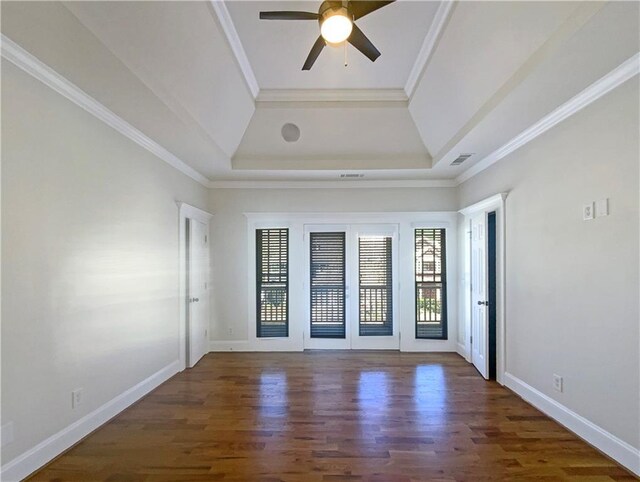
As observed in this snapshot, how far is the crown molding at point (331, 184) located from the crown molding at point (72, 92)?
1.50m

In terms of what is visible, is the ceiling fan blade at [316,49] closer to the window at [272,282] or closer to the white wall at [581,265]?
the white wall at [581,265]

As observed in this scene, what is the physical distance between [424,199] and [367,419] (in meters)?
3.68

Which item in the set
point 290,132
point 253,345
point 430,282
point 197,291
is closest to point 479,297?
point 430,282

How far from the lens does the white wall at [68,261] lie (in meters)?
2.27

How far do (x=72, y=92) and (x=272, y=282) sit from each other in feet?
12.4

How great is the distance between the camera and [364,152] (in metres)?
4.91

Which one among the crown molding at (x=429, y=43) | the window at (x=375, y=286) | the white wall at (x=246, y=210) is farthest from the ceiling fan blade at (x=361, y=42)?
the window at (x=375, y=286)

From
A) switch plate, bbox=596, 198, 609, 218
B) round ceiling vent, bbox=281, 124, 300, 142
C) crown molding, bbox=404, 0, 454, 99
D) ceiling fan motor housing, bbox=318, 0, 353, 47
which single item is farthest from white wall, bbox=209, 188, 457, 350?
ceiling fan motor housing, bbox=318, 0, 353, 47

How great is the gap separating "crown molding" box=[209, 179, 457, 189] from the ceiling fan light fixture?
3480mm

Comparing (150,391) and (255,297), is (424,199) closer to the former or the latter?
(255,297)

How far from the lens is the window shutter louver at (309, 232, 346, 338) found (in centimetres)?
581

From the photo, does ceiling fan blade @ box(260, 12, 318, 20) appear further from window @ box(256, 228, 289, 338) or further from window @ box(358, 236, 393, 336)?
window @ box(358, 236, 393, 336)

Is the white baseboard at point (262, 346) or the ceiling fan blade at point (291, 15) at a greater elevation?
the ceiling fan blade at point (291, 15)

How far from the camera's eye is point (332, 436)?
2.97 m
